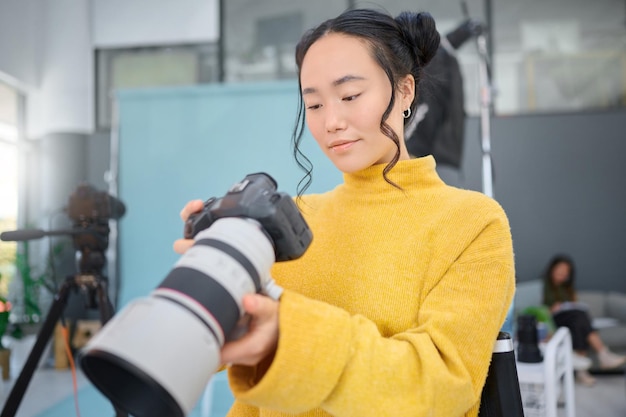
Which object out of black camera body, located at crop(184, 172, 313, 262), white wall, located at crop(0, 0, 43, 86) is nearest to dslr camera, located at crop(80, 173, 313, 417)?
black camera body, located at crop(184, 172, 313, 262)

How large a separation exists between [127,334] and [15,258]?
134cm

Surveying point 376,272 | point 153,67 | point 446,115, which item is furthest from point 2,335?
point 153,67

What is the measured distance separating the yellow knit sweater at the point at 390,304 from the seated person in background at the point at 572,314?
2791 millimetres

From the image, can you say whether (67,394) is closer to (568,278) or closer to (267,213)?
(267,213)

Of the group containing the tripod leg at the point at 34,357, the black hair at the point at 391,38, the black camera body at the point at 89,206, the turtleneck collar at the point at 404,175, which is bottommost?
the tripod leg at the point at 34,357

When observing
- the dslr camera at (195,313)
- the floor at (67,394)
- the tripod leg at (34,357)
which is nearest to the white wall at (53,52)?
the tripod leg at (34,357)

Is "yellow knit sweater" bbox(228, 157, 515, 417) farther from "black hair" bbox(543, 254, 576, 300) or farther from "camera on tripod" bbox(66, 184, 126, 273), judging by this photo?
"black hair" bbox(543, 254, 576, 300)

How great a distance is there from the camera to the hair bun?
657mm

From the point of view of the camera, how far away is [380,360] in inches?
18.8

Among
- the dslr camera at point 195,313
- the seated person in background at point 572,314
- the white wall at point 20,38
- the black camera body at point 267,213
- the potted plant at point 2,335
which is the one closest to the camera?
the dslr camera at point 195,313

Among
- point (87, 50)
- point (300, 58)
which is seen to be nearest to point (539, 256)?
point (87, 50)

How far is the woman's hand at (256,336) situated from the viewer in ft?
1.40

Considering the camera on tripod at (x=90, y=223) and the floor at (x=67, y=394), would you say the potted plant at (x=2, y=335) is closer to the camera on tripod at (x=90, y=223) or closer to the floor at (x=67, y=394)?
the floor at (x=67, y=394)

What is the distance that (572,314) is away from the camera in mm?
3281
